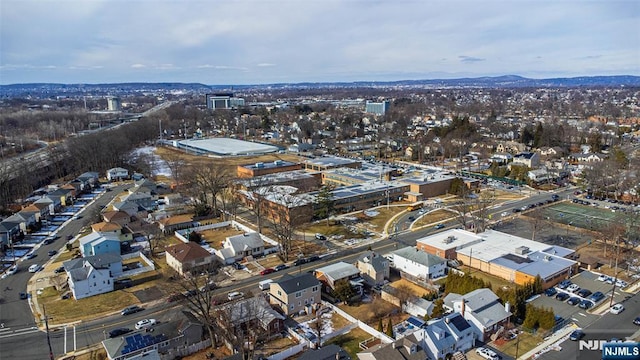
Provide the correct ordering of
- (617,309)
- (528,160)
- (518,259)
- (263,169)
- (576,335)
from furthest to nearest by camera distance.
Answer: (528,160) < (263,169) < (518,259) < (617,309) < (576,335)

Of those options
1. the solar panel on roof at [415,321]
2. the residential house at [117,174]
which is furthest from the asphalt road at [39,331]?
the residential house at [117,174]

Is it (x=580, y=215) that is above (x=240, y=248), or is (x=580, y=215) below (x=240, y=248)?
below

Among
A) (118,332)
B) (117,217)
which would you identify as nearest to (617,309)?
(118,332)

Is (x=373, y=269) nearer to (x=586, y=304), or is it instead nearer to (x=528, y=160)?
(x=586, y=304)

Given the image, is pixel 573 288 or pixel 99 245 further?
pixel 99 245

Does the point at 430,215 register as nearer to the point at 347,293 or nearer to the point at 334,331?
the point at 347,293

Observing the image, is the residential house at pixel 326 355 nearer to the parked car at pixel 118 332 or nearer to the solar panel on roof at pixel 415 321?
the solar panel on roof at pixel 415 321

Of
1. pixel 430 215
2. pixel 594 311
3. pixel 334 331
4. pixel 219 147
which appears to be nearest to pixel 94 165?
pixel 219 147
